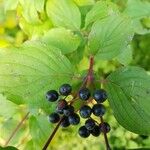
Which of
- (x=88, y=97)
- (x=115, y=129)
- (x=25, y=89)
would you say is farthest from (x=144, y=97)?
(x=115, y=129)

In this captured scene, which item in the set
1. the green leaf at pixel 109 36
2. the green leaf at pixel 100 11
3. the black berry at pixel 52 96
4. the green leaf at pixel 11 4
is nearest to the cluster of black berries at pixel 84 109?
the black berry at pixel 52 96

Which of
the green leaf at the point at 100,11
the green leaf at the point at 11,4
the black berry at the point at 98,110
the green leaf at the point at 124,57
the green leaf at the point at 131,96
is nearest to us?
the black berry at the point at 98,110

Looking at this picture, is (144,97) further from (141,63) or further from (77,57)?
(141,63)

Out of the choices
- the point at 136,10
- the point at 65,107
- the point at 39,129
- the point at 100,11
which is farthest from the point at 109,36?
the point at 39,129

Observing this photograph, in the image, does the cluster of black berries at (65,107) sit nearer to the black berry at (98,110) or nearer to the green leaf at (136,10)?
the black berry at (98,110)

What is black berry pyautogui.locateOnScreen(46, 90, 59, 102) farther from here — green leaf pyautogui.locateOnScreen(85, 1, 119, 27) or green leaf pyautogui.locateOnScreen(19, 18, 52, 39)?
green leaf pyautogui.locateOnScreen(19, 18, 52, 39)

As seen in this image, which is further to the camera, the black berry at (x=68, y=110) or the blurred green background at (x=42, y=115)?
the blurred green background at (x=42, y=115)

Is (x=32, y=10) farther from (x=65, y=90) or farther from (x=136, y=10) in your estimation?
(x=65, y=90)
